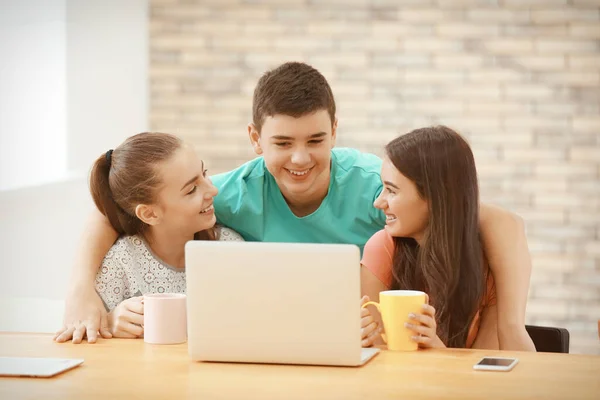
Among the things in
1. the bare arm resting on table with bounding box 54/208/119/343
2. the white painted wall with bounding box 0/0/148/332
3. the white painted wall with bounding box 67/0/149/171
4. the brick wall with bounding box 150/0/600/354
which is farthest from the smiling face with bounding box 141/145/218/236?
the brick wall with bounding box 150/0/600/354

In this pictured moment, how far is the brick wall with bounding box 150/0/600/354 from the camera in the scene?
4.55 m

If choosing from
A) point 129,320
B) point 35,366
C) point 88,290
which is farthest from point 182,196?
point 35,366

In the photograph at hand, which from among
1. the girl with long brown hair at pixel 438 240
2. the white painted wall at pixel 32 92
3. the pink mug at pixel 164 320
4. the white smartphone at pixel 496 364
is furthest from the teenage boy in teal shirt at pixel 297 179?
the white painted wall at pixel 32 92

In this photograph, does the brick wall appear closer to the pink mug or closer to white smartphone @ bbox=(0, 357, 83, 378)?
the pink mug

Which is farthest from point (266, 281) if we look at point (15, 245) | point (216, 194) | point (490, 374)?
point (15, 245)

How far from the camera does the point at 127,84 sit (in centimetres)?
398

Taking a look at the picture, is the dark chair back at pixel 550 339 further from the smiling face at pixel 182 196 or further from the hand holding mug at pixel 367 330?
the smiling face at pixel 182 196

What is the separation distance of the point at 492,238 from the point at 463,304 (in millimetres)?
185

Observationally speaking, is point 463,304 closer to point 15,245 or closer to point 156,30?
point 15,245

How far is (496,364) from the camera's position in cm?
160

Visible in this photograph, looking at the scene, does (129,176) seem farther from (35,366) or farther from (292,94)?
(35,366)

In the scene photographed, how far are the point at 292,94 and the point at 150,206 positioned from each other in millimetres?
535

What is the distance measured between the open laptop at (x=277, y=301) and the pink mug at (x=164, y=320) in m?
0.26

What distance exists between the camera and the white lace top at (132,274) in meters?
2.31
